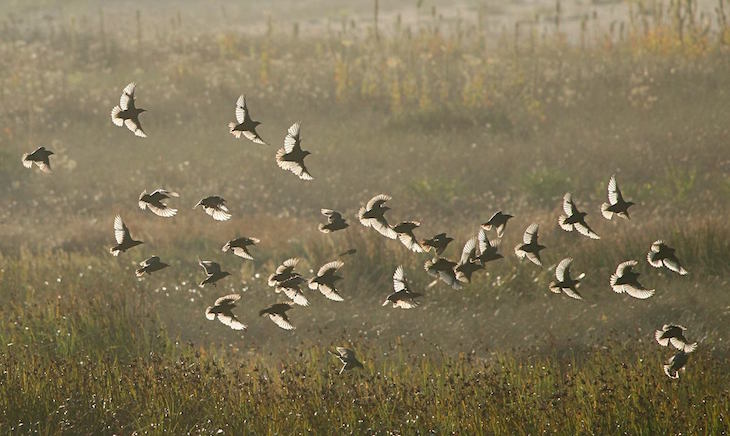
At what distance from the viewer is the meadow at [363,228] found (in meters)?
6.67

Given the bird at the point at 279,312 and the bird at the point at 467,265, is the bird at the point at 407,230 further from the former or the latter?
the bird at the point at 279,312

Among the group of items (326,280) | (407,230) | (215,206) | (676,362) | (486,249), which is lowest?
(676,362)

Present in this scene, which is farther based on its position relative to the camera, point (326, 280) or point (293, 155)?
point (326, 280)

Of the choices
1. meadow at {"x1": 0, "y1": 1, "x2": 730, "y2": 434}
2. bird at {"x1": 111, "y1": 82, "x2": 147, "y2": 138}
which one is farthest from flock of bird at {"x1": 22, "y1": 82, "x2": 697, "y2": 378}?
meadow at {"x1": 0, "y1": 1, "x2": 730, "y2": 434}

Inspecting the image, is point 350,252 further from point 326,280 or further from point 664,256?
point 664,256

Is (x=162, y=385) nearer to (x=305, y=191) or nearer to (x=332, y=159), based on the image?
(x=305, y=191)

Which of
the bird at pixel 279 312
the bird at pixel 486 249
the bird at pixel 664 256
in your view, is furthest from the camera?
the bird at pixel 486 249

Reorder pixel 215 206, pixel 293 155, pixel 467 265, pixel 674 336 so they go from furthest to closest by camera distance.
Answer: pixel 467 265 < pixel 215 206 < pixel 674 336 < pixel 293 155

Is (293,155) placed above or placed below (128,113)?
below

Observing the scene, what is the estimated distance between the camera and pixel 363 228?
35.8ft

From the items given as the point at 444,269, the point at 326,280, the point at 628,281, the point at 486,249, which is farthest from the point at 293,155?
the point at 628,281

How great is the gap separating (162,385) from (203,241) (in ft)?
17.2

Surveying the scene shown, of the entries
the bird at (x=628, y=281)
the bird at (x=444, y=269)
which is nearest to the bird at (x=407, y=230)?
the bird at (x=444, y=269)

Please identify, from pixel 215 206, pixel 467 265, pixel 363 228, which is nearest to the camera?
pixel 215 206
